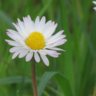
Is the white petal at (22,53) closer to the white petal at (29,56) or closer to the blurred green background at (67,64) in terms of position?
the white petal at (29,56)

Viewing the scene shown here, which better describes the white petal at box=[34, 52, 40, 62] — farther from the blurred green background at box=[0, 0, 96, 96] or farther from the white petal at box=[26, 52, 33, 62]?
the blurred green background at box=[0, 0, 96, 96]

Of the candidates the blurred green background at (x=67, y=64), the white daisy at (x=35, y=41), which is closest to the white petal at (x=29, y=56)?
the white daisy at (x=35, y=41)

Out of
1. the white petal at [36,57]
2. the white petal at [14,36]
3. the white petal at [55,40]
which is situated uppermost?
the white petal at [14,36]

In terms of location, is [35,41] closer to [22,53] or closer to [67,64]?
[22,53]

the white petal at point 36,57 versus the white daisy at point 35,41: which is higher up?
the white daisy at point 35,41

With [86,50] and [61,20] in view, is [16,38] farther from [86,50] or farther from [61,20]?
[86,50]

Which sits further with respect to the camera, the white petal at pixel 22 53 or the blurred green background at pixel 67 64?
the blurred green background at pixel 67 64

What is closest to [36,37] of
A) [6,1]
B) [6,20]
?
[6,20]

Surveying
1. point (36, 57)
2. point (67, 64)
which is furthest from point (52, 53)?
point (67, 64)
